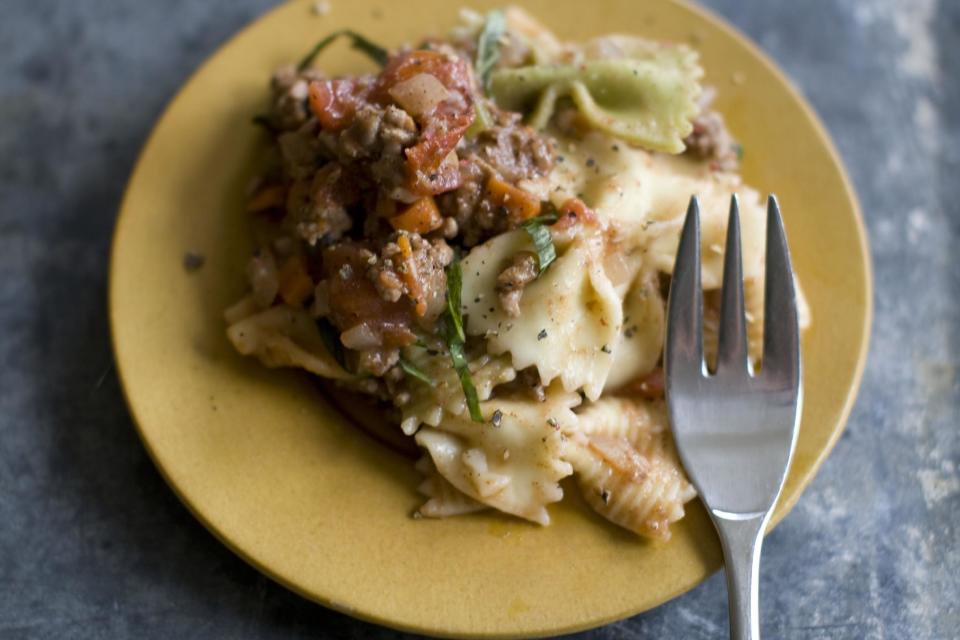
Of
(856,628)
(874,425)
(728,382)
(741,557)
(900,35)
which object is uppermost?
(900,35)

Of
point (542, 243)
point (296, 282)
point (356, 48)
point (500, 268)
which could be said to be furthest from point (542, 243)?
point (356, 48)

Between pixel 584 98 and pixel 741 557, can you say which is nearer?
pixel 741 557

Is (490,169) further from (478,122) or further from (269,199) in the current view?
(269,199)

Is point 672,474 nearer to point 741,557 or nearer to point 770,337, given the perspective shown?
point 741,557

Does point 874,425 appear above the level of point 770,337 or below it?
below

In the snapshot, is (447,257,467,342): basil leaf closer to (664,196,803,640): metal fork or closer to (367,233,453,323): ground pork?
(367,233,453,323): ground pork

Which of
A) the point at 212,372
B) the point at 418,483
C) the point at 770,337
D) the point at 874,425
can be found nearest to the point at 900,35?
the point at 874,425

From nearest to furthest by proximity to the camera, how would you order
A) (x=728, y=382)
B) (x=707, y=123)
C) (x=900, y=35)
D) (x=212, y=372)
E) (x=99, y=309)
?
(x=728, y=382), (x=212, y=372), (x=707, y=123), (x=99, y=309), (x=900, y=35)

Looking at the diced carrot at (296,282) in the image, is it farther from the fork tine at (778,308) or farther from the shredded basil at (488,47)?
the fork tine at (778,308)
